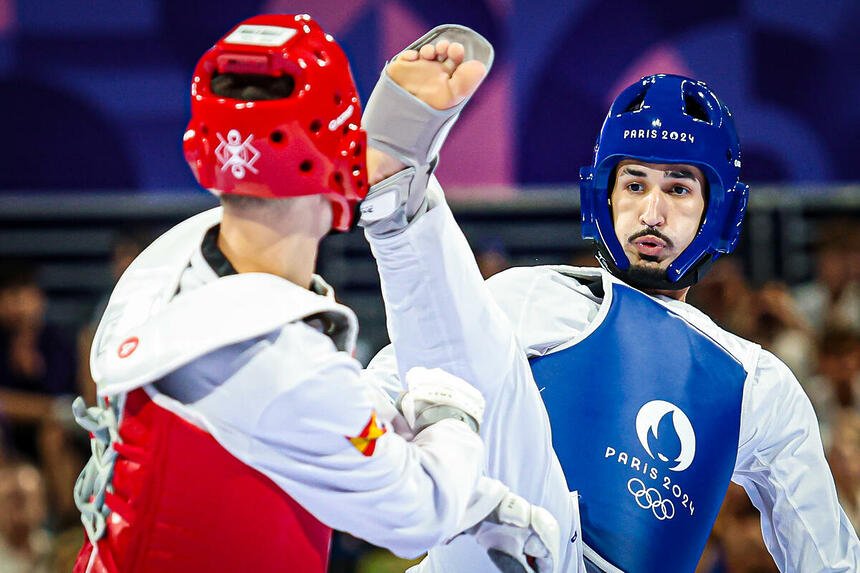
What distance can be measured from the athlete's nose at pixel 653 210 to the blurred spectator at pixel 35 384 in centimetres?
407

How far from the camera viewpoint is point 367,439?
2.33 meters

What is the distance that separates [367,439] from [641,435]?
4.24ft

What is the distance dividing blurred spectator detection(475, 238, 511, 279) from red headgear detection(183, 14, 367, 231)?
467cm

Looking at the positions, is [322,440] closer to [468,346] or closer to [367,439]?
[367,439]

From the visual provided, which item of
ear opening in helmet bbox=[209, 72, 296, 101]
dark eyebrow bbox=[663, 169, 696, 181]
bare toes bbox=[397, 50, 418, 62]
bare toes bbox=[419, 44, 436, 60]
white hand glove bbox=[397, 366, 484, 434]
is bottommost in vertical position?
white hand glove bbox=[397, 366, 484, 434]

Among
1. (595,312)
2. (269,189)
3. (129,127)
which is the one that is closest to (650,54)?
(129,127)

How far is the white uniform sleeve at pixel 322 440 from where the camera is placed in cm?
225

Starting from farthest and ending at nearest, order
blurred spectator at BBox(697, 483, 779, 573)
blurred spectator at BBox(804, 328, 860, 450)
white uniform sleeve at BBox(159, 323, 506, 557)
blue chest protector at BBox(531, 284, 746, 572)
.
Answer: blurred spectator at BBox(804, 328, 860, 450), blurred spectator at BBox(697, 483, 779, 573), blue chest protector at BBox(531, 284, 746, 572), white uniform sleeve at BBox(159, 323, 506, 557)

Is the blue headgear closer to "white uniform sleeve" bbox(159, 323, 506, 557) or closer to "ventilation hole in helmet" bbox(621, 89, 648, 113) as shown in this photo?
"ventilation hole in helmet" bbox(621, 89, 648, 113)

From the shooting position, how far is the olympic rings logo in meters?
3.37

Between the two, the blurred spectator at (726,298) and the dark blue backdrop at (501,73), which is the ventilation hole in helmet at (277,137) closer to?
the dark blue backdrop at (501,73)

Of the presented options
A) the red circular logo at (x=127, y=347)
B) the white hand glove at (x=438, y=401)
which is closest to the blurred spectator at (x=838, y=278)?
the white hand glove at (x=438, y=401)

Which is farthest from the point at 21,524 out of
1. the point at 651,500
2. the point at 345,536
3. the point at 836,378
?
the point at 836,378

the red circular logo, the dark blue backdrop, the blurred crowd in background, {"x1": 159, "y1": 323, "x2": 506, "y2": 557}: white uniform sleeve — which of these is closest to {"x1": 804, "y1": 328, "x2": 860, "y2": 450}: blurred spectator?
the blurred crowd in background
